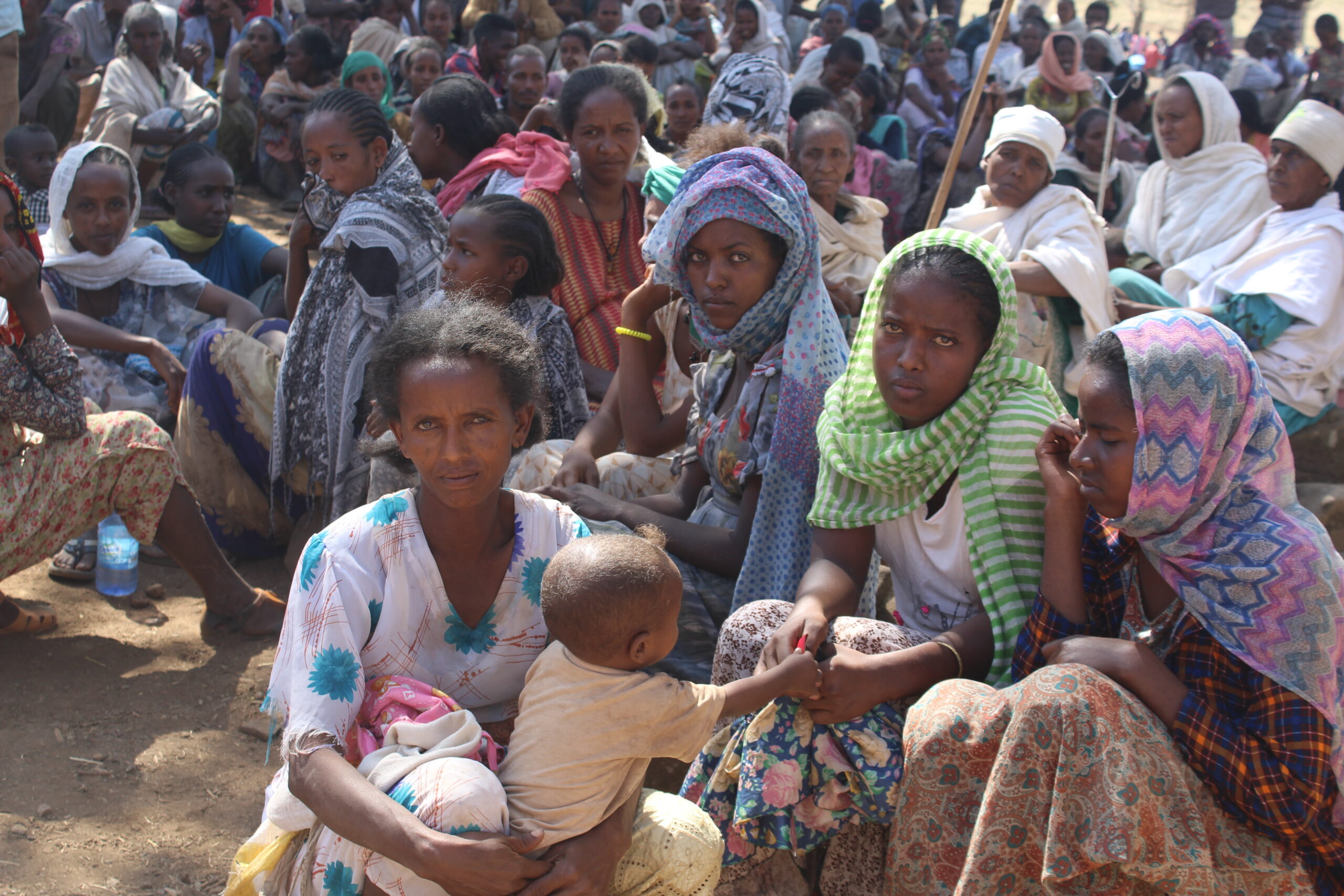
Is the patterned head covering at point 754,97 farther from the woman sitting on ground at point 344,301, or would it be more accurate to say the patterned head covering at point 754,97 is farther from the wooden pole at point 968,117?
the woman sitting on ground at point 344,301

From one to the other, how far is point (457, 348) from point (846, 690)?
108 centimetres

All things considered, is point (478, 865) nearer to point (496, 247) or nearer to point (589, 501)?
point (589, 501)

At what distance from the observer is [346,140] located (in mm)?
4406

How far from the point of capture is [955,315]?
2.47 m

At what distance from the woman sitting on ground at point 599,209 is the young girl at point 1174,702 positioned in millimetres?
2761

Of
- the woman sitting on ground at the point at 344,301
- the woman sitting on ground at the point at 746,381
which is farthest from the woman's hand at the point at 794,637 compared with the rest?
the woman sitting on ground at the point at 344,301

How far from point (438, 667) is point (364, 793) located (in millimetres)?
421

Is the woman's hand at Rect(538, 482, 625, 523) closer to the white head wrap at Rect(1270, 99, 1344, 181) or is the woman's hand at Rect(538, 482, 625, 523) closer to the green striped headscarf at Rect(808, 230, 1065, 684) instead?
the green striped headscarf at Rect(808, 230, 1065, 684)

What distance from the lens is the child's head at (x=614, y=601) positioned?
1.96 meters

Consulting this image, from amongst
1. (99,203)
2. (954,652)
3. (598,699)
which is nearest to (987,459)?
(954,652)

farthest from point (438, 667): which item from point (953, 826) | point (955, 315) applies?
point (955, 315)

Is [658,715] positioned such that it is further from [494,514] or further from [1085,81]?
[1085,81]

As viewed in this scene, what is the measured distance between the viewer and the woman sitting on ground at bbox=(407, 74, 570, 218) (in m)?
5.38

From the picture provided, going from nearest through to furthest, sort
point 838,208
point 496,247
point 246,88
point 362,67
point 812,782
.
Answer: point 812,782 < point 496,247 < point 838,208 < point 362,67 < point 246,88
